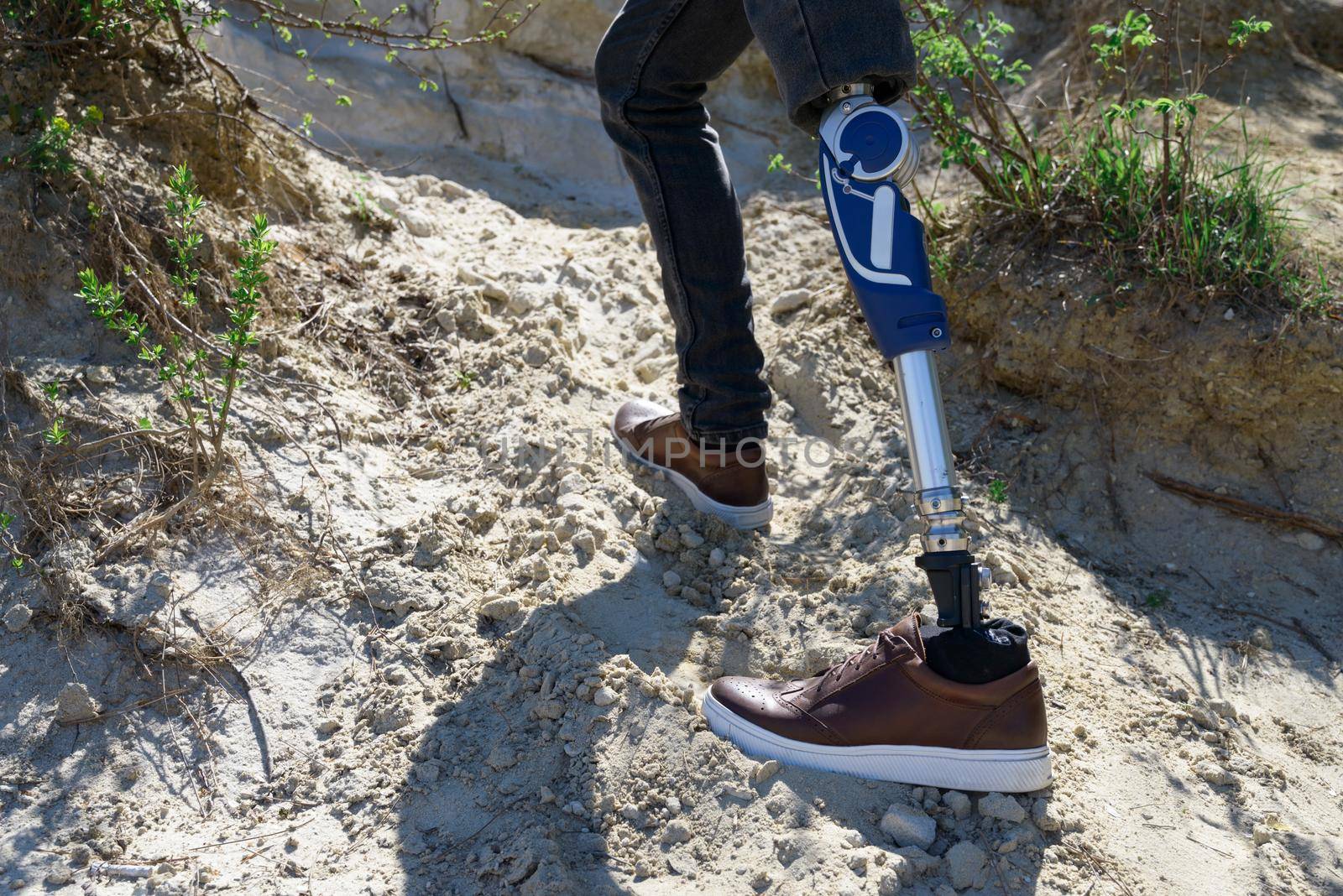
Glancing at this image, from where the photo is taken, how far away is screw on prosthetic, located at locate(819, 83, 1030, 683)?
5.19ft

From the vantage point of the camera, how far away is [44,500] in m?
1.99

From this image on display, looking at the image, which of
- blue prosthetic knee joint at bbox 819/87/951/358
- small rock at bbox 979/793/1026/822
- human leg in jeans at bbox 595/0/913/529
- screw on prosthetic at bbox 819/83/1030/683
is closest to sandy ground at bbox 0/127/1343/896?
small rock at bbox 979/793/1026/822

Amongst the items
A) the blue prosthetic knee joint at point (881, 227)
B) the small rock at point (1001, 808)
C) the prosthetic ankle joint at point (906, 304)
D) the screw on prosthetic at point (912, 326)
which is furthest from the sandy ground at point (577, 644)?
the blue prosthetic knee joint at point (881, 227)

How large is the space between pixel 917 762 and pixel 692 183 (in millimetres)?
1205

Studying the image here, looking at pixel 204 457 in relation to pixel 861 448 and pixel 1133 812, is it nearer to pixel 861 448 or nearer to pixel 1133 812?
pixel 861 448

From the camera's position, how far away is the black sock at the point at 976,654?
5.30ft

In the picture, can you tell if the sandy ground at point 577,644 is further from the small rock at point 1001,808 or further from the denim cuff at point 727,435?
the denim cuff at point 727,435

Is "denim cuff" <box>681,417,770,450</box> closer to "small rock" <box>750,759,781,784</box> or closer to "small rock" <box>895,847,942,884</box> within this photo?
"small rock" <box>750,759,781,784</box>

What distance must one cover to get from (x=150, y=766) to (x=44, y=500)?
0.61m

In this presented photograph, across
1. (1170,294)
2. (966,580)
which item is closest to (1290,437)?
(1170,294)

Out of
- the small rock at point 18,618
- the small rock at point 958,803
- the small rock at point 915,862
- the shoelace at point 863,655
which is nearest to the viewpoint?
the small rock at point 915,862

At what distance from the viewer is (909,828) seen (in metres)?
1.59

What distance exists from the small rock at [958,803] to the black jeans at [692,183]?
2.94 feet

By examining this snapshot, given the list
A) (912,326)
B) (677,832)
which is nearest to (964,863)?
(677,832)
